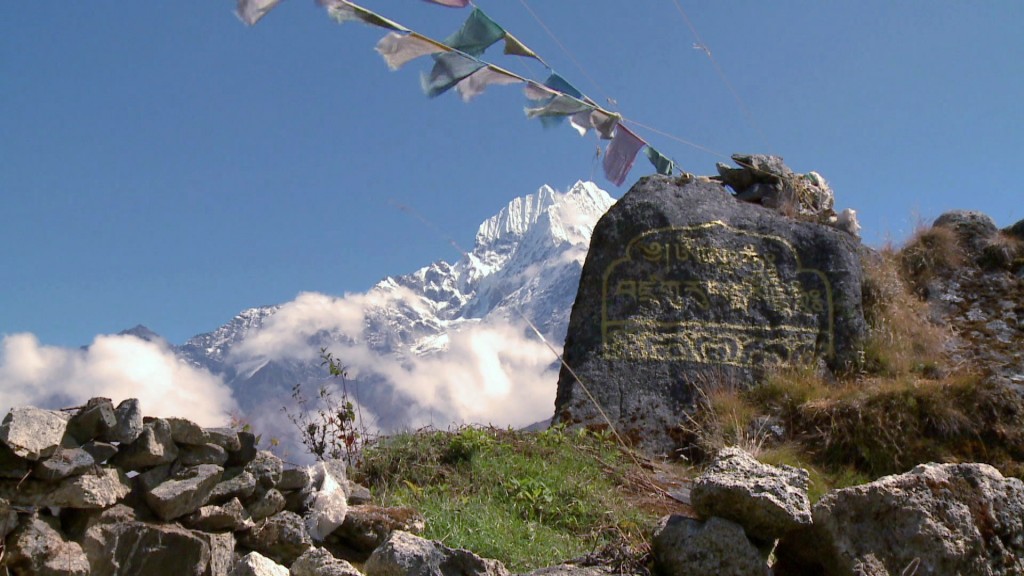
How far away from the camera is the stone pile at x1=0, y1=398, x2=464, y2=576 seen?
12.7 feet

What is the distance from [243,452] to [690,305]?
5675 mm

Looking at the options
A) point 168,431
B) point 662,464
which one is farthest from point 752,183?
point 168,431

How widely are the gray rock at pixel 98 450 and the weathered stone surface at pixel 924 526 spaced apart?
3271mm

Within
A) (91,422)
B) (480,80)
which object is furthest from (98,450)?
(480,80)

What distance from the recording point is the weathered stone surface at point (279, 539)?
475cm

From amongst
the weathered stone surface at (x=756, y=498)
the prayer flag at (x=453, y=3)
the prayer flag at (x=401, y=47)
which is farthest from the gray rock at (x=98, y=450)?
the prayer flag at (x=453, y=3)

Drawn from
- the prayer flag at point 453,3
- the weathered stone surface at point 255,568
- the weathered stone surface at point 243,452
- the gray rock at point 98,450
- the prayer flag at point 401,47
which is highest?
the prayer flag at point 453,3

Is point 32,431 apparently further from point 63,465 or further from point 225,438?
point 225,438

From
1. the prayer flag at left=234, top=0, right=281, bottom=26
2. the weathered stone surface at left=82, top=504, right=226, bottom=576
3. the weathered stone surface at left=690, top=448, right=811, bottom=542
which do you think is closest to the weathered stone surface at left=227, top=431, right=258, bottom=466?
the weathered stone surface at left=82, top=504, right=226, bottom=576

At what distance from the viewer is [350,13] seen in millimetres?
7418

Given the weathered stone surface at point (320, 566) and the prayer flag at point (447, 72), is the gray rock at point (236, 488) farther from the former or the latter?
the prayer flag at point (447, 72)

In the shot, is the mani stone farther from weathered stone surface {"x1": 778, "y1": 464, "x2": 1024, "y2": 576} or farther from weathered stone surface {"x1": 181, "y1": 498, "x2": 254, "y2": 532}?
weathered stone surface {"x1": 778, "y1": 464, "x2": 1024, "y2": 576}

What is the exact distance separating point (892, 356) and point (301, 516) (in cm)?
680

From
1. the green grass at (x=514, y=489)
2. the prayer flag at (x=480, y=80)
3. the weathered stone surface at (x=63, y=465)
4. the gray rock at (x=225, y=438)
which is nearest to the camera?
the weathered stone surface at (x=63, y=465)
